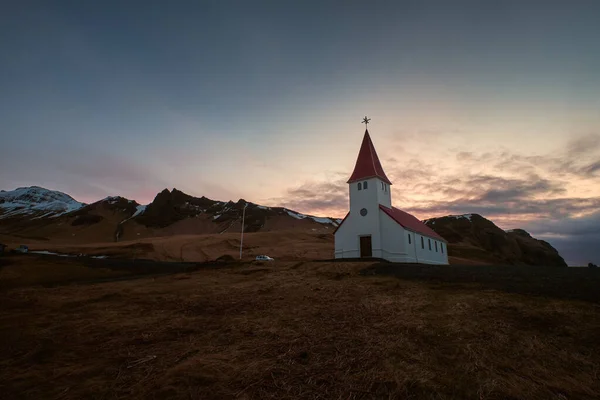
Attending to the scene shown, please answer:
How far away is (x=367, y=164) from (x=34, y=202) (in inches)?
7278

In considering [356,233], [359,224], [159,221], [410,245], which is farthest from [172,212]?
[410,245]

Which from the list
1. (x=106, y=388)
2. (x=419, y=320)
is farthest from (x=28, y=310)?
(x=419, y=320)

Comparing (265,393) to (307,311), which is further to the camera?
(307,311)

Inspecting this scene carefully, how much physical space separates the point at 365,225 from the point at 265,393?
25.2 metres

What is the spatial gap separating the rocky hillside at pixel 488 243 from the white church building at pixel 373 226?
122ft

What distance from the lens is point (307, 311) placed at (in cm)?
849

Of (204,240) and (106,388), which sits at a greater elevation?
(204,240)

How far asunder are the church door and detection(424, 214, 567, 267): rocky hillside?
3923 centimetres

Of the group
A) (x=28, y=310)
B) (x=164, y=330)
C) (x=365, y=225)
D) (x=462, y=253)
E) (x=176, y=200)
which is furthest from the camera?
(x=176, y=200)

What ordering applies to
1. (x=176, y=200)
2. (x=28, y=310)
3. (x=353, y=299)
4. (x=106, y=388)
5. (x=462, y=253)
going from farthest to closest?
(x=176, y=200)
(x=462, y=253)
(x=353, y=299)
(x=28, y=310)
(x=106, y=388)

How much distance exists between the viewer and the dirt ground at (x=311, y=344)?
4188 millimetres

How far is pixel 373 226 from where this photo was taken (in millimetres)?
27750

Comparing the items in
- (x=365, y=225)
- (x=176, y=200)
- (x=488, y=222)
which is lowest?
(x=365, y=225)

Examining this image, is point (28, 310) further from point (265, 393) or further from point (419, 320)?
point (419, 320)
